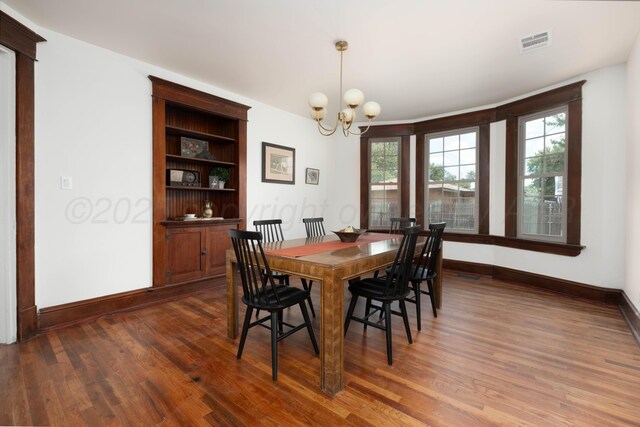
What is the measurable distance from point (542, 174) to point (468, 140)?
1223mm

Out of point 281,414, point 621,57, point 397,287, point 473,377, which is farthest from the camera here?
point 621,57

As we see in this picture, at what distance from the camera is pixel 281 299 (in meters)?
2.08

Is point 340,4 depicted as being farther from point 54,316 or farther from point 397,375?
point 54,316

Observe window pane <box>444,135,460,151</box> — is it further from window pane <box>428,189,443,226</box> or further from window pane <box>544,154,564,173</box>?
window pane <box>544,154,564,173</box>

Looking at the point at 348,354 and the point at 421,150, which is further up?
the point at 421,150

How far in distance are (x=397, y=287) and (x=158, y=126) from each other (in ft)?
10.2

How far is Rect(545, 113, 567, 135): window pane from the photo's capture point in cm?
379

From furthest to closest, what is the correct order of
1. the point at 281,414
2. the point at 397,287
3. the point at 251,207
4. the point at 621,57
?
the point at 251,207, the point at 621,57, the point at 397,287, the point at 281,414

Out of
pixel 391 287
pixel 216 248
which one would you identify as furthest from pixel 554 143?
pixel 216 248

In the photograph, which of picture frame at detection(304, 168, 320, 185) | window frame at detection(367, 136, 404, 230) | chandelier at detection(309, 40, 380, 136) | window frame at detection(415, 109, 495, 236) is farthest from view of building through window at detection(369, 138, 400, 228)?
chandelier at detection(309, 40, 380, 136)

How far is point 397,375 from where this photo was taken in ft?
6.44

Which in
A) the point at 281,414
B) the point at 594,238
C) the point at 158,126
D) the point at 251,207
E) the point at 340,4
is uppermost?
the point at 340,4

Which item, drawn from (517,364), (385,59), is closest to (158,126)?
(385,59)

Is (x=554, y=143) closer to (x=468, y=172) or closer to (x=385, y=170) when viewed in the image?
(x=468, y=172)
